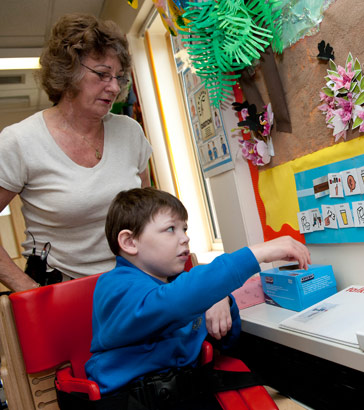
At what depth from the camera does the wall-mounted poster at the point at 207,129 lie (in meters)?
1.65

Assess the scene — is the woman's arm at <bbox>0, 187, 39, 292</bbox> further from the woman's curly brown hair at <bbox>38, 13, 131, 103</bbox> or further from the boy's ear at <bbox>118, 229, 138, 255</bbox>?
the woman's curly brown hair at <bbox>38, 13, 131, 103</bbox>

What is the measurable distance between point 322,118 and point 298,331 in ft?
2.08

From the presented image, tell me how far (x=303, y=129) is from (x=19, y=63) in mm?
3250

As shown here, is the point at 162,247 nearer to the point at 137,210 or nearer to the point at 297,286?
the point at 137,210

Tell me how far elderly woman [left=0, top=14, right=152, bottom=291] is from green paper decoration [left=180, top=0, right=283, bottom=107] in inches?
10.2

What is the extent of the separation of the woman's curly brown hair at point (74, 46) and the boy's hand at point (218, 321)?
806 mm

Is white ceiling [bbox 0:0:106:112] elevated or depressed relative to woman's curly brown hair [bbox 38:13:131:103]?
elevated

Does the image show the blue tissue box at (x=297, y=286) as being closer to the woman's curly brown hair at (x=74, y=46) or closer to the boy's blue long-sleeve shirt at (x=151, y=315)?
the boy's blue long-sleeve shirt at (x=151, y=315)

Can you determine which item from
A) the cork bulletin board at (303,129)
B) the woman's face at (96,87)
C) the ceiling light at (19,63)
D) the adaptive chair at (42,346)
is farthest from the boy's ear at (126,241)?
the ceiling light at (19,63)

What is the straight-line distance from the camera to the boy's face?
94 centimetres

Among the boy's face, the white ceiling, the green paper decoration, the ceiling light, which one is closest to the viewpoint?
the boy's face

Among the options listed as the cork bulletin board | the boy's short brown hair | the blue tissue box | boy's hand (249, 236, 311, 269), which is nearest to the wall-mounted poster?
the cork bulletin board

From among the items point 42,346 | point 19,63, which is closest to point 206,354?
point 42,346

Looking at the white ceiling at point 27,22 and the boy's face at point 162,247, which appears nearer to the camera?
the boy's face at point 162,247
